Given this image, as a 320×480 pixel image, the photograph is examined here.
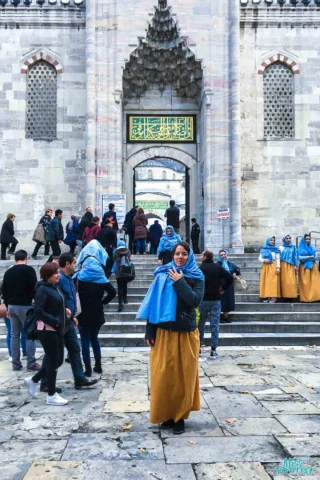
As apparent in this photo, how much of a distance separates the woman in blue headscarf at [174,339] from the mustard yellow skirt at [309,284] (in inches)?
270

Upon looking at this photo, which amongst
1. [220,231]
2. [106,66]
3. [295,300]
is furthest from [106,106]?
[295,300]

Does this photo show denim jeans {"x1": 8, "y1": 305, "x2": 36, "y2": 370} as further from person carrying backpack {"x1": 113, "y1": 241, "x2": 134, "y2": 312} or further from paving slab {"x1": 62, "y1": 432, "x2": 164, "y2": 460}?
person carrying backpack {"x1": 113, "y1": 241, "x2": 134, "y2": 312}

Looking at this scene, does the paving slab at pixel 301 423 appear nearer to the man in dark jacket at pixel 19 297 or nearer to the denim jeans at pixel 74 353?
the denim jeans at pixel 74 353

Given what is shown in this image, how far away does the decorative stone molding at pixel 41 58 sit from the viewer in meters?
17.4

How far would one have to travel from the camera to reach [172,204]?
47.2 feet

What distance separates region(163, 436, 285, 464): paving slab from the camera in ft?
11.6

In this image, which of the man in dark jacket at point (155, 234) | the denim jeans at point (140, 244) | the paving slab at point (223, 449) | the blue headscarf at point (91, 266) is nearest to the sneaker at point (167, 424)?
the paving slab at point (223, 449)

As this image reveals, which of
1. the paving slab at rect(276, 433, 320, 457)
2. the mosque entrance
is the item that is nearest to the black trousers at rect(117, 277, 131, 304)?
the paving slab at rect(276, 433, 320, 457)

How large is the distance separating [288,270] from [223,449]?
7.48m

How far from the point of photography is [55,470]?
335 cm

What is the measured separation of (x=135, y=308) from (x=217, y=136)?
27.3 feet

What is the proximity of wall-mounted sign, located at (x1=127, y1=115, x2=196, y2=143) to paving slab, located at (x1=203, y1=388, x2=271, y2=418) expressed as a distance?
13.6 meters

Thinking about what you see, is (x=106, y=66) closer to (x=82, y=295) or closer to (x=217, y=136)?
(x=217, y=136)

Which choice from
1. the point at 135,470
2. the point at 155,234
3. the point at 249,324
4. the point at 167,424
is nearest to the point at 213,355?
the point at 249,324
